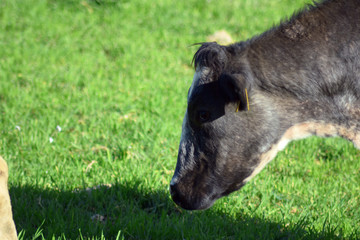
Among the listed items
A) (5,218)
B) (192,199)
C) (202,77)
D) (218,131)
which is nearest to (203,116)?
(218,131)

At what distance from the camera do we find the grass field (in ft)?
14.1

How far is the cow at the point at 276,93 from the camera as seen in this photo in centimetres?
346

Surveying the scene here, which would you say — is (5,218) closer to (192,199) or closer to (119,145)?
(192,199)

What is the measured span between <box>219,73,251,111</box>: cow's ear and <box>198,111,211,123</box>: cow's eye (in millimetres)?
191

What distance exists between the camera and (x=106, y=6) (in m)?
10.2

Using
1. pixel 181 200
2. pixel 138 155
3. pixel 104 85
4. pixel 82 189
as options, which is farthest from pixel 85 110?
pixel 181 200

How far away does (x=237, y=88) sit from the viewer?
3256mm

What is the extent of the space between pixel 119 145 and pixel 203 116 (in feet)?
7.77

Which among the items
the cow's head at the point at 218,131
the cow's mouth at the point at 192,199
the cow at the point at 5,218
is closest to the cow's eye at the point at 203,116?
the cow's head at the point at 218,131

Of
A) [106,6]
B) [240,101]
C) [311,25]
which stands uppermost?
[106,6]

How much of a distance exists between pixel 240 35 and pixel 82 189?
19.0 ft

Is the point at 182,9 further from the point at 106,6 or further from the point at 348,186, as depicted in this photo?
the point at 348,186

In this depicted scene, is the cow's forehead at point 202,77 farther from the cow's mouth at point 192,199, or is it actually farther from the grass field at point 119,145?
the grass field at point 119,145

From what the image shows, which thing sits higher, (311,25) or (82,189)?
(311,25)
